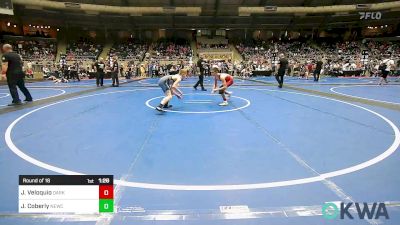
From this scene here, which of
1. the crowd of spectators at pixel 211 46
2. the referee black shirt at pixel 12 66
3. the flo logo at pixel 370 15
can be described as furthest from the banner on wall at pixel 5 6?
the flo logo at pixel 370 15

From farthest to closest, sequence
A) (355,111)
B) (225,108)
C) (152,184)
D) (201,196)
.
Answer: (225,108) → (355,111) → (152,184) → (201,196)

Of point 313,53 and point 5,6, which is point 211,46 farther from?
point 5,6

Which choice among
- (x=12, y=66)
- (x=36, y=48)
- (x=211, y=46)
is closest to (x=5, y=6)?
(x=36, y=48)

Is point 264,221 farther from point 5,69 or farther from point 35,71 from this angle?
point 35,71

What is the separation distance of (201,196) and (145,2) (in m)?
34.9

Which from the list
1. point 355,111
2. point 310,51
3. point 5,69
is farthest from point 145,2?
point 355,111

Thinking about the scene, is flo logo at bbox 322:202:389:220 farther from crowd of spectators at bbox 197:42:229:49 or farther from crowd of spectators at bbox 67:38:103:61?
crowd of spectators at bbox 197:42:229:49

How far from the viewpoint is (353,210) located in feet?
9.19

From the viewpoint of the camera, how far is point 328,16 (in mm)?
38188
